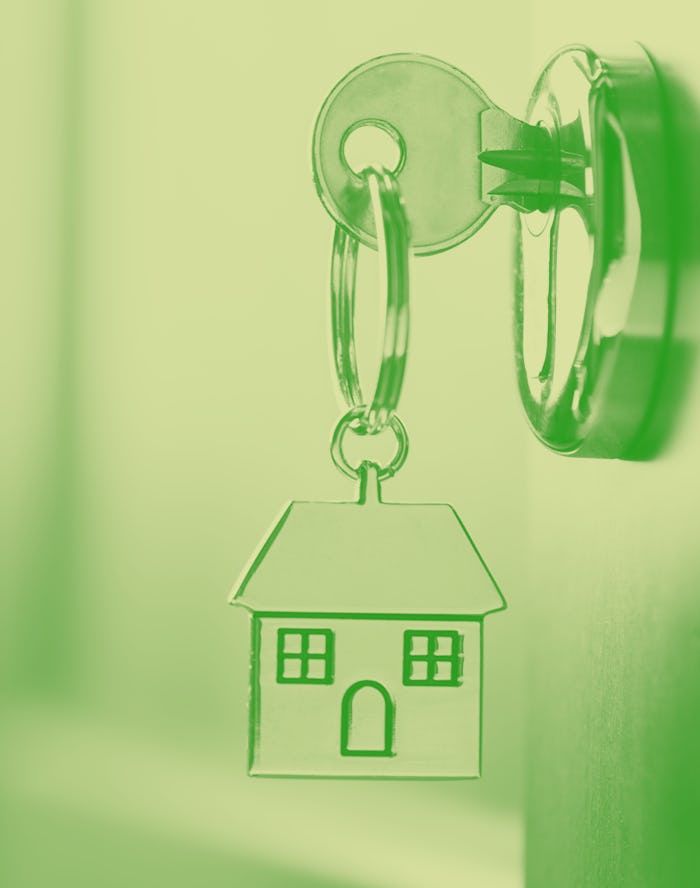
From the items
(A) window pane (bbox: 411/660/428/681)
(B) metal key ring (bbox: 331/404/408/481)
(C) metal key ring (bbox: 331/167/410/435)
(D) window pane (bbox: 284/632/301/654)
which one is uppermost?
(C) metal key ring (bbox: 331/167/410/435)

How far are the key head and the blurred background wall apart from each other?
1.94ft

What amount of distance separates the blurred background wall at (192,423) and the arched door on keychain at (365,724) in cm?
62

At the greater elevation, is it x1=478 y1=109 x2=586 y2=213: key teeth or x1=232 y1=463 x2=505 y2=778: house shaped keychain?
x1=478 y1=109 x2=586 y2=213: key teeth

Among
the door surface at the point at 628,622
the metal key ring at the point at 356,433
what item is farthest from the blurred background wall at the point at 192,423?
the metal key ring at the point at 356,433

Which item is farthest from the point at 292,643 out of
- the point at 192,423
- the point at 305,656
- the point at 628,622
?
the point at 192,423

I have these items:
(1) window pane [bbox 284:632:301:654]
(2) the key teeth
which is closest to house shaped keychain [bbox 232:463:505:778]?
(1) window pane [bbox 284:632:301:654]

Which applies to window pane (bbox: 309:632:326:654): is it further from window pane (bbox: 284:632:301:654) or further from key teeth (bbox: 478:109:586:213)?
key teeth (bbox: 478:109:586:213)

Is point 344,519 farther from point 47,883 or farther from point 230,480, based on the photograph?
point 47,883

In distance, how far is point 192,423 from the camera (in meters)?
0.94

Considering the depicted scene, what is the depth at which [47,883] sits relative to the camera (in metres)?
0.96

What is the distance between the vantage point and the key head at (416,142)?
324mm

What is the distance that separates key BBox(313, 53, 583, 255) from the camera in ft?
1.06

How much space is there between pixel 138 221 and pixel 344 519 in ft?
2.19

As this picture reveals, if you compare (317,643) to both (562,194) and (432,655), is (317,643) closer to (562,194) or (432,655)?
(432,655)
